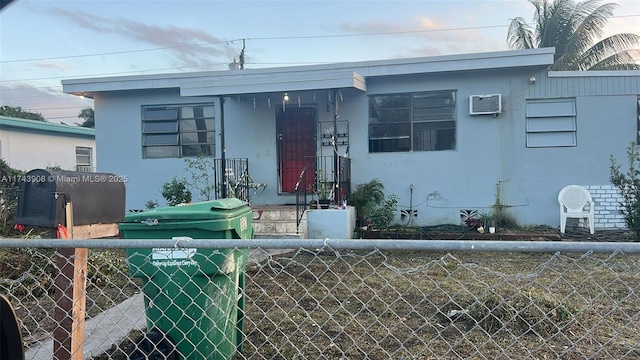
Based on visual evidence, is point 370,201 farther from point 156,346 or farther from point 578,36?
point 578,36

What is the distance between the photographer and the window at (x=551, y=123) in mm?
9164

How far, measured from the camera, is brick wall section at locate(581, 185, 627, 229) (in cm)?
912

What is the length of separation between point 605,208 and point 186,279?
9.12 m

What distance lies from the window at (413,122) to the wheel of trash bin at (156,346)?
7572mm

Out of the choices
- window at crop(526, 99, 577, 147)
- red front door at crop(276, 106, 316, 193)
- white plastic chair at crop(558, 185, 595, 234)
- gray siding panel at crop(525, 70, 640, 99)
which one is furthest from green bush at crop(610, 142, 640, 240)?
red front door at crop(276, 106, 316, 193)

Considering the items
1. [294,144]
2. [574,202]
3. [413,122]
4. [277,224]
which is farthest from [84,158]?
[574,202]

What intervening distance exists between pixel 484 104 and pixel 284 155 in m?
4.33

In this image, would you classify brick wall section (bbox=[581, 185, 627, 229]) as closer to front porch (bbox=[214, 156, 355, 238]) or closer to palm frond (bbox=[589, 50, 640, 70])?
front porch (bbox=[214, 156, 355, 238])

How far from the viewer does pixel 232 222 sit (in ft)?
9.28

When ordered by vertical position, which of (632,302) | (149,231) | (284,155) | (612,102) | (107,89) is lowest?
(632,302)

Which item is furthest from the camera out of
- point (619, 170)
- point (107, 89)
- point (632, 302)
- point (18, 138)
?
point (18, 138)

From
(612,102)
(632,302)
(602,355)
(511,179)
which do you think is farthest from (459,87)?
(602,355)

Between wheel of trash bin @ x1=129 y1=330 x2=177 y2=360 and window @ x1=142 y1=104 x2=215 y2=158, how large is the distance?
8.13 metres

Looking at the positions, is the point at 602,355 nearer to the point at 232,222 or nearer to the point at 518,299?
the point at 518,299
